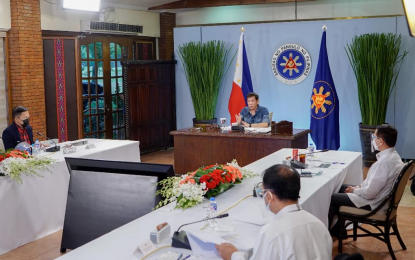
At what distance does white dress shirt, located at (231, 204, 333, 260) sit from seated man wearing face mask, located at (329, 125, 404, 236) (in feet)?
6.85

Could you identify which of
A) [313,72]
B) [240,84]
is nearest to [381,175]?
[240,84]

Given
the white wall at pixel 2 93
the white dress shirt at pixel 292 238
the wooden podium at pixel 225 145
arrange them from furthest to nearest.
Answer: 1. the white wall at pixel 2 93
2. the wooden podium at pixel 225 145
3. the white dress shirt at pixel 292 238

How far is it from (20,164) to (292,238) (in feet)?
11.1

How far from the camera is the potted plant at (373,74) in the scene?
8188mm

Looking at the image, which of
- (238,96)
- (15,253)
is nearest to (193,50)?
(238,96)

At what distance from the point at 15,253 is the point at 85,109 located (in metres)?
4.80

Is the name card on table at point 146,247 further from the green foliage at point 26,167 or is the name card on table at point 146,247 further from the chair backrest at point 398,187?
the green foliage at point 26,167

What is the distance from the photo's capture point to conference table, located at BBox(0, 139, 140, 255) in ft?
15.9

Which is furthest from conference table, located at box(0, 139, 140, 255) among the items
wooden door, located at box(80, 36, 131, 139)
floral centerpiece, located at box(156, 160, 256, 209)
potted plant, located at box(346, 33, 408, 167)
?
potted plant, located at box(346, 33, 408, 167)

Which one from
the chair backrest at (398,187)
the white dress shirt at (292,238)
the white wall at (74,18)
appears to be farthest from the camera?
the white wall at (74,18)

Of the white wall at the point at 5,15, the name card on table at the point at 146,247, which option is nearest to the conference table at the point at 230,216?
the name card on table at the point at 146,247

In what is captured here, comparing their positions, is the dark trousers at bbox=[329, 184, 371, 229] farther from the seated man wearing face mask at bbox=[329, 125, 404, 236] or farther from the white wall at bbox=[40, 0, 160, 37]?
the white wall at bbox=[40, 0, 160, 37]

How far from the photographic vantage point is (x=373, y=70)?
26.9 ft

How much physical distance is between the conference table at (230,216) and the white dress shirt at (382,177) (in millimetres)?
331
